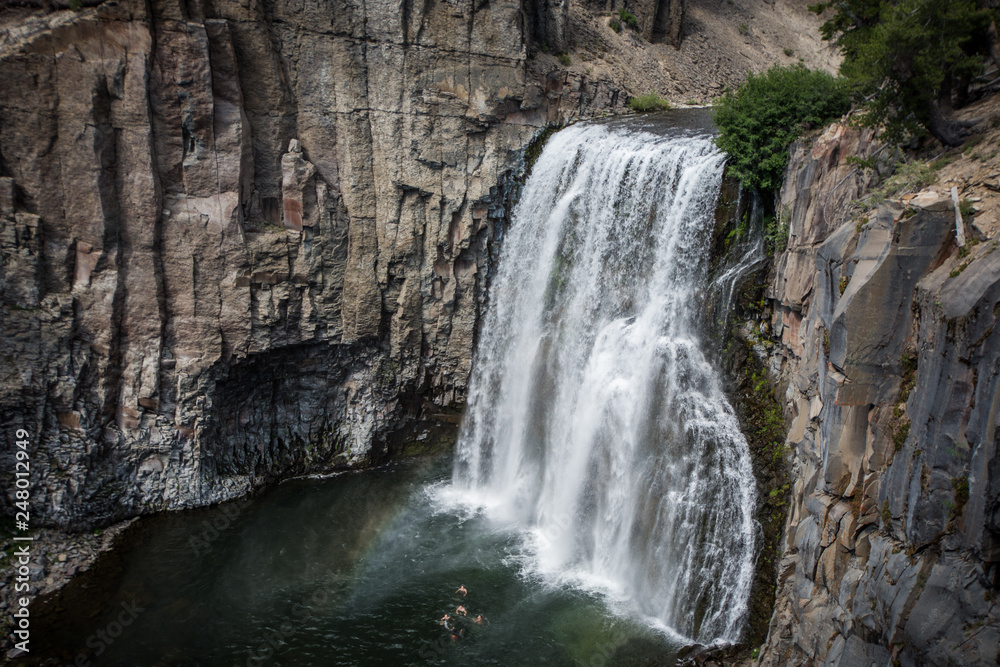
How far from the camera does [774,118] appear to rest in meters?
14.9

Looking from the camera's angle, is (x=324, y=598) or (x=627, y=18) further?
(x=627, y=18)

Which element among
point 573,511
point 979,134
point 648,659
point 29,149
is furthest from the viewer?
point 573,511

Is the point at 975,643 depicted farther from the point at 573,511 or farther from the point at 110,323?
the point at 110,323

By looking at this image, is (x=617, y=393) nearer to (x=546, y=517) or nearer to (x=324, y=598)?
(x=546, y=517)

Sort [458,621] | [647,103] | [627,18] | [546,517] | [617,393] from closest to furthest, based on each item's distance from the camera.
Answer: [458,621], [617,393], [546,517], [647,103], [627,18]

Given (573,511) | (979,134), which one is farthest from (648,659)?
(979,134)

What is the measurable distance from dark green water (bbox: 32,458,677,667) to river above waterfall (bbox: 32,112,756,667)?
0.05 metres

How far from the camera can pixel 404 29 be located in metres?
19.3

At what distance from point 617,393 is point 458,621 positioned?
22.3ft

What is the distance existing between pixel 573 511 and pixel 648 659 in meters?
4.48

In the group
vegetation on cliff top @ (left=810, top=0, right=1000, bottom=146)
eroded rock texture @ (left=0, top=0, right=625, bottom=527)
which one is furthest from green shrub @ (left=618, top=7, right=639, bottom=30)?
vegetation on cliff top @ (left=810, top=0, right=1000, bottom=146)

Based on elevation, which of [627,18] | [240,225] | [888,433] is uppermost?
[627,18]
